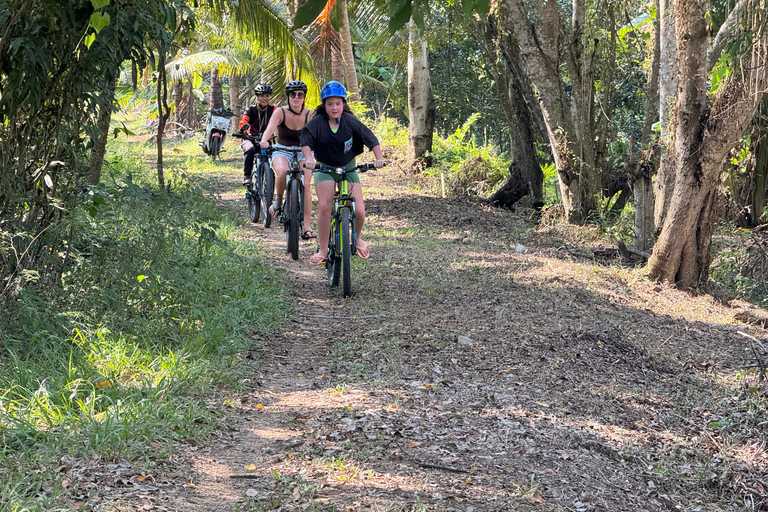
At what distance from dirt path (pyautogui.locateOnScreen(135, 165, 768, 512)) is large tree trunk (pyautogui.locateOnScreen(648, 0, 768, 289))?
513 millimetres

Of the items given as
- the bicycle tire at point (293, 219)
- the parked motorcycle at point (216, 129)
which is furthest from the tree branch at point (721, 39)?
the parked motorcycle at point (216, 129)

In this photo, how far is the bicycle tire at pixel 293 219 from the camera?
28.9 feet

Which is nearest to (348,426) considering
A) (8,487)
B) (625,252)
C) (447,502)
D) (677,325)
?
(447,502)

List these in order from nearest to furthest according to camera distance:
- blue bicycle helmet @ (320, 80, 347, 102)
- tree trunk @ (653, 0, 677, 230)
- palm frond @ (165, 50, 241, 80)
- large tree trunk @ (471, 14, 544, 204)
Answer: blue bicycle helmet @ (320, 80, 347, 102)
tree trunk @ (653, 0, 677, 230)
large tree trunk @ (471, 14, 544, 204)
palm frond @ (165, 50, 241, 80)

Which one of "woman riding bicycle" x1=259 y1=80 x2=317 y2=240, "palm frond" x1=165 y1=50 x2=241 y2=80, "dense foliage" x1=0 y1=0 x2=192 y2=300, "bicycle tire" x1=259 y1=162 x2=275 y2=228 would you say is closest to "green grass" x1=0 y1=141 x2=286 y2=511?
"dense foliage" x1=0 y1=0 x2=192 y2=300

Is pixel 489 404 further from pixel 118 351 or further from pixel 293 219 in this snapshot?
pixel 293 219

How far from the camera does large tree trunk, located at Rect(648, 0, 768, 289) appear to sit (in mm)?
7909

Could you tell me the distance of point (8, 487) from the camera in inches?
130

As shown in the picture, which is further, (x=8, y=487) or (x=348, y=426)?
(x=348, y=426)

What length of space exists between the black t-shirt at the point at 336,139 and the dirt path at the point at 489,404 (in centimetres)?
140

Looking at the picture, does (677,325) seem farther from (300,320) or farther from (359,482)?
(359,482)

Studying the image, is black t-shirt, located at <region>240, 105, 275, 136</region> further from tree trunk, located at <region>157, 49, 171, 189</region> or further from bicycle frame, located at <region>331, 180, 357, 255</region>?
bicycle frame, located at <region>331, 180, 357, 255</region>

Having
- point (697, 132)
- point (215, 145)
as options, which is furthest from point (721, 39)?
point (215, 145)

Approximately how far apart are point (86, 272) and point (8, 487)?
8.81 ft
